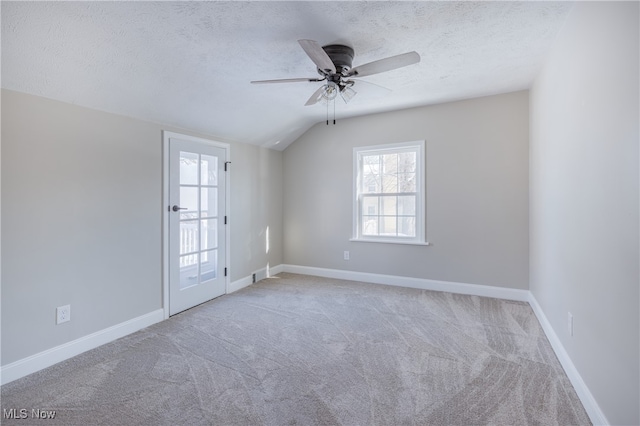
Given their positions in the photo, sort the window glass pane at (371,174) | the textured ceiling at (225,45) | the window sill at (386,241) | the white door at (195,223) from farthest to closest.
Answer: the window glass pane at (371,174)
the window sill at (386,241)
the white door at (195,223)
the textured ceiling at (225,45)

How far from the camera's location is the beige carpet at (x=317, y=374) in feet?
5.84

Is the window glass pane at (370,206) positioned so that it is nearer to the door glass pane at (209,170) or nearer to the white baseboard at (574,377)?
the door glass pane at (209,170)

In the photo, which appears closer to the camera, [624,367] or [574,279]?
[624,367]

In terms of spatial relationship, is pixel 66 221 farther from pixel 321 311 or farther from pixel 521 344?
pixel 521 344

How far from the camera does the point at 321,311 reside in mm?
3404

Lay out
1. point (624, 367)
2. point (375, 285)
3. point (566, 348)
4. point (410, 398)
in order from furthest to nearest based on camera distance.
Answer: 1. point (375, 285)
2. point (566, 348)
3. point (410, 398)
4. point (624, 367)

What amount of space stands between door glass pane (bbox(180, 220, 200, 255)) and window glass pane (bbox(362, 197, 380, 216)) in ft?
7.86

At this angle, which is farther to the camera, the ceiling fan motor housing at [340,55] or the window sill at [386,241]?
the window sill at [386,241]

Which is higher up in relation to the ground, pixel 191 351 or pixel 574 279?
pixel 574 279

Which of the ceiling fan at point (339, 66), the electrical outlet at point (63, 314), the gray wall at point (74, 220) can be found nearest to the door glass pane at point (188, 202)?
the gray wall at point (74, 220)

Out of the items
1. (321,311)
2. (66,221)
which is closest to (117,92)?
(66,221)

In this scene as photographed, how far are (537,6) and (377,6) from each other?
107cm

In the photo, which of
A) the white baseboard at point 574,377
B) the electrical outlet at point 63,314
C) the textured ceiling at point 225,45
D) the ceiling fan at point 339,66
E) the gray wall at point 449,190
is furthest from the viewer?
the gray wall at point 449,190

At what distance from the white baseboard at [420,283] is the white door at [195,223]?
1.53m
